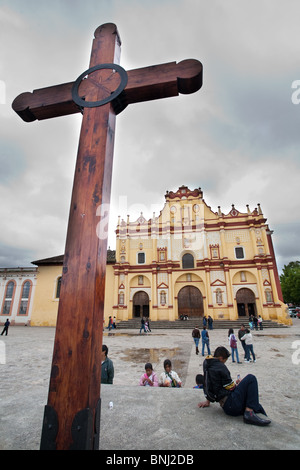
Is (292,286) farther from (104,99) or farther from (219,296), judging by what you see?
(104,99)

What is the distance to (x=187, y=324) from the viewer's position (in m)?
21.9

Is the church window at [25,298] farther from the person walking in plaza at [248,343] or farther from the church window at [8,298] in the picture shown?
the person walking in plaza at [248,343]

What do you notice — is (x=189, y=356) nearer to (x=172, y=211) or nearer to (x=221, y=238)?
(x=221, y=238)

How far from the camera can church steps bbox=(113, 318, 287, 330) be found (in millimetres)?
20933

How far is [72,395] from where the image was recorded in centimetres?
137

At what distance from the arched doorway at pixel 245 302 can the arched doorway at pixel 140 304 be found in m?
9.57

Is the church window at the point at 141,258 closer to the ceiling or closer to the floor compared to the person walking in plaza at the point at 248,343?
closer to the ceiling

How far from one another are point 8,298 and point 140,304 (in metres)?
15.8

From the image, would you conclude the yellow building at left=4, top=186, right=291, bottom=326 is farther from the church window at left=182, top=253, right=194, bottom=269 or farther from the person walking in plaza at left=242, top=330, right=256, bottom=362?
the person walking in plaza at left=242, top=330, right=256, bottom=362

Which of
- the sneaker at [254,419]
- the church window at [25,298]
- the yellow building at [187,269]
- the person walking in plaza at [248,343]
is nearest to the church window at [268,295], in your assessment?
the yellow building at [187,269]

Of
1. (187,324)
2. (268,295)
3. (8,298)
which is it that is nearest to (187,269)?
(187,324)

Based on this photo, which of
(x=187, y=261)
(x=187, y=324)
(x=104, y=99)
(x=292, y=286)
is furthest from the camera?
(x=292, y=286)

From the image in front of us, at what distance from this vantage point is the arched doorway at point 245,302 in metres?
23.5

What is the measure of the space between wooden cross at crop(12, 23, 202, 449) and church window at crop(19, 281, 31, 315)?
96.0ft
